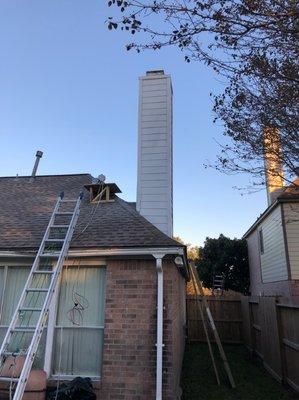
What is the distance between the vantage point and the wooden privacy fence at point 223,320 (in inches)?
631

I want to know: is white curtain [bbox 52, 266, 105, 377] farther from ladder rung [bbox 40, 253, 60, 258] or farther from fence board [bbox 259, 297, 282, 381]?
fence board [bbox 259, 297, 282, 381]

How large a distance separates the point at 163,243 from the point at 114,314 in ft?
4.97

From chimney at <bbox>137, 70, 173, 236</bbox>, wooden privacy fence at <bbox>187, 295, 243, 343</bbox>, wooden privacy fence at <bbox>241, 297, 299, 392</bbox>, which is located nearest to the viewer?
wooden privacy fence at <bbox>241, 297, 299, 392</bbox>

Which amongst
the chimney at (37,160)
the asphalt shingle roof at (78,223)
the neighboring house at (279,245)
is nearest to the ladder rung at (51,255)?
the asphalt shingle roof at (78,223)

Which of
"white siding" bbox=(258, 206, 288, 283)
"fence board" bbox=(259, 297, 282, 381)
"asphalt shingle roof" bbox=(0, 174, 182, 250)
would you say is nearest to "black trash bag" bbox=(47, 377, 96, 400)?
"asphalt shingle roof" bbox=(0, 174, 182, 250)

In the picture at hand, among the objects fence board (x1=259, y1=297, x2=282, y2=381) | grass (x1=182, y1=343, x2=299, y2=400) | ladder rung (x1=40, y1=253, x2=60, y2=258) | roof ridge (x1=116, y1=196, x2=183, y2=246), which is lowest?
grass (x1=182, y1=343, x2=299, y2=400)

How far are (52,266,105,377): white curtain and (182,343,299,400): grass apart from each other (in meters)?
2.55

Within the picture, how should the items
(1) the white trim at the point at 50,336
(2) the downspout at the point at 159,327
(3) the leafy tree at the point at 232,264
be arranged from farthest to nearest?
1. (3) the leafy tree at the point at 232,264
2. (1) the white trim at the point at 50,336
3. (2) the downspout at the point at 159,327

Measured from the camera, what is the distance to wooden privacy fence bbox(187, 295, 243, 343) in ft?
52.6

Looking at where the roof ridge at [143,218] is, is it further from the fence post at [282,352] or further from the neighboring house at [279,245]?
the neighboring house at [279,245]

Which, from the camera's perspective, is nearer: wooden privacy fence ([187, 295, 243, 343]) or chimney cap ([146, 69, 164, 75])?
chimney cap ([146, 69, 164, 75])

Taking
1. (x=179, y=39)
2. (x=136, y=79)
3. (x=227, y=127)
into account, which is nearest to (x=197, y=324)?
(x=136, y=79)

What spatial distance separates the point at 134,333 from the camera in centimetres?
671

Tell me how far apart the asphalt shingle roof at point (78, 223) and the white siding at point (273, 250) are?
6752mm
